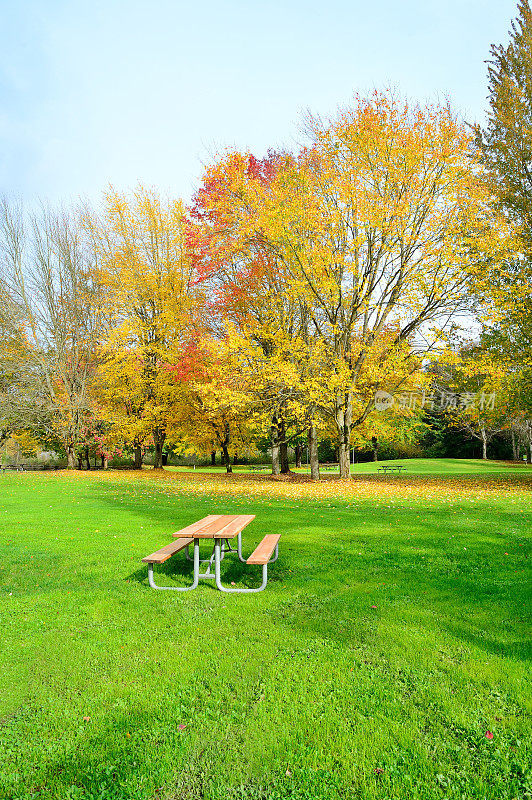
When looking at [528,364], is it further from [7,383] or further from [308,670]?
[7,383]

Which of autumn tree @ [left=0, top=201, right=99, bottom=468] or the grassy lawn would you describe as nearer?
the grassy lawn

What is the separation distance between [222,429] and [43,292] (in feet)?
41.4

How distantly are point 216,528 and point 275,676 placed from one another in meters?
2.43

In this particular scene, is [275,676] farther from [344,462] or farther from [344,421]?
[344,462]

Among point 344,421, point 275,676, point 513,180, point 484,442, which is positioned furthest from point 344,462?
point 484,442

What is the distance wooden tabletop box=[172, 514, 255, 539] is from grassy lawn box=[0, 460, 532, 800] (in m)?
0.68

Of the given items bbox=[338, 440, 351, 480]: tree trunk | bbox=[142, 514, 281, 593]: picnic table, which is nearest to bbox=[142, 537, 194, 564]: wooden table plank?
bbox=[142, 514, 281, 593]: picnic table

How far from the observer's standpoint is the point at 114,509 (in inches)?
467

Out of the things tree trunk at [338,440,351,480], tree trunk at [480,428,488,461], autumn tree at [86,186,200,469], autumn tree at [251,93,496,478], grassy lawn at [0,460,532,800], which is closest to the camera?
grassy lawn at [0,460,532,800]

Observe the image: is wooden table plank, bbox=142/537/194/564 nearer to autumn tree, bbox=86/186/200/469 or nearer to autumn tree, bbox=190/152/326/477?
autumn tree, bbox=190/152/326/477

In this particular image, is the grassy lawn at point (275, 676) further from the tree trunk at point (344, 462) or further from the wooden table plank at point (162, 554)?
the tree trunk at point (344, 462)

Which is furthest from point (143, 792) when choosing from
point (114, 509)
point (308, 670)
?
point (114, 509)

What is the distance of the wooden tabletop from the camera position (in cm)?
537

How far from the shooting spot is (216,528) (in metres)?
5.84
